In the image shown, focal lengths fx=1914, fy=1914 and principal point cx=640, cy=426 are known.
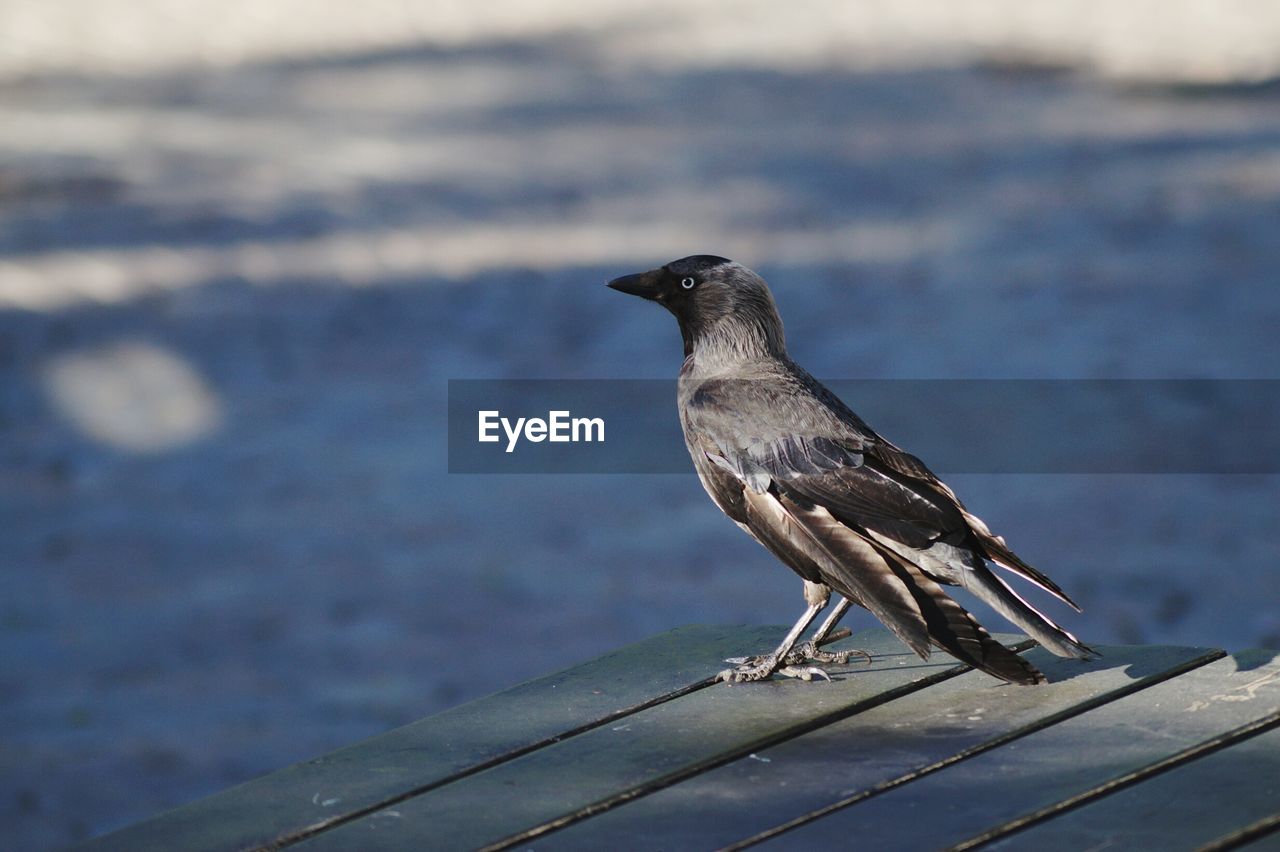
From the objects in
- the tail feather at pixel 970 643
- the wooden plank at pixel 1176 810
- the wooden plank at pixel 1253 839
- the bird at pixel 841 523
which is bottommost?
the wooden plank at pixel 1253 839

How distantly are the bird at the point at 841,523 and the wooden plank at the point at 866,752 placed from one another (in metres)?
0.06

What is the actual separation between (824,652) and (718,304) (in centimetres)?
77

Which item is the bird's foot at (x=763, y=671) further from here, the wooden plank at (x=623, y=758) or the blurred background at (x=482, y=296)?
the blurred background at (x=482, y=296)

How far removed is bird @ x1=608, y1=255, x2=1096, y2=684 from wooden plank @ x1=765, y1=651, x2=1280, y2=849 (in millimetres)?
209

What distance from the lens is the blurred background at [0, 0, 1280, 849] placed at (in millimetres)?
5430

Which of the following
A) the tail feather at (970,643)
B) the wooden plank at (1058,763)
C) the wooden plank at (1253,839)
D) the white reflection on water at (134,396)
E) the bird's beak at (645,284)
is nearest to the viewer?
the wooden plank at (1253,839)

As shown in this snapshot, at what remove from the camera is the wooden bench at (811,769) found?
2.33 m

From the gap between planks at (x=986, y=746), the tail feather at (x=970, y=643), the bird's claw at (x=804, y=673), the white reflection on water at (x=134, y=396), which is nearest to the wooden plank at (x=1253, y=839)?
the gap between planks at (x=986, y=746)

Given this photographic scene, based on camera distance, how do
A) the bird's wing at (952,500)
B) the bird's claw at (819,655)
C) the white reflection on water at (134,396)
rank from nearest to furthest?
the bird's wing at (952,500) → the bird's claw at (819,655) → the white reflection on water at (134,396)

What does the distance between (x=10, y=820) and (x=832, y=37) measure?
6222 millimetres

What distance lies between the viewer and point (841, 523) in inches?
124

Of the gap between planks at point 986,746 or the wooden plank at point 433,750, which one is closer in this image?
the gap between planks at point 986,746

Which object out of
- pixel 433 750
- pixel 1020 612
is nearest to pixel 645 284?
pixel 1020 612

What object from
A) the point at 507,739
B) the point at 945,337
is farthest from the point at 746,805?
the point at 945,337
